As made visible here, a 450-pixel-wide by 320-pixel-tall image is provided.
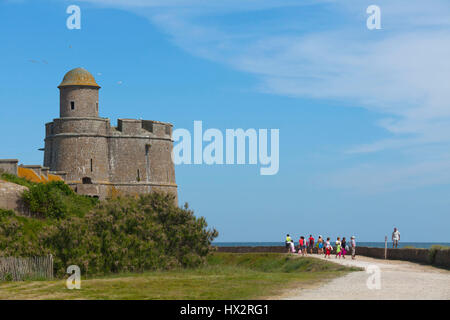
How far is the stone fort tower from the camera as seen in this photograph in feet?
184

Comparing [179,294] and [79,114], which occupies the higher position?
[79,114]

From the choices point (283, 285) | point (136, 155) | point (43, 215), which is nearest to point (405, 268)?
point (283, 285)

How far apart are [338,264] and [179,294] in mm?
13315

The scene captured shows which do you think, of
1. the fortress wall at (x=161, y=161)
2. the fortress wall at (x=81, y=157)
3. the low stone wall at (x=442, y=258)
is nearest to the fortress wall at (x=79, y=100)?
the fortress wall at (x=81, y=157)

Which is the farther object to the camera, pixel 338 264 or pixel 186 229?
pixel 186 229

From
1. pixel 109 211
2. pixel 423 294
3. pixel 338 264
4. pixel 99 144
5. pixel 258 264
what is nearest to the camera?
pixel 423 294

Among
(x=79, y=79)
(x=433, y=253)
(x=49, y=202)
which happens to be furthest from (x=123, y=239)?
(x=79, y=79)

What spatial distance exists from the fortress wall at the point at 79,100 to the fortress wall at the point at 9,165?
906cm

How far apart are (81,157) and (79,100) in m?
4.76

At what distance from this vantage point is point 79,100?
5688 cm

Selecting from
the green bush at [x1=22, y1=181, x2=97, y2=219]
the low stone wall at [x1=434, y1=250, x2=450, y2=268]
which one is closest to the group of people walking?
the low stone wall at [x1=434, y1=250, x2=450, y2=268]

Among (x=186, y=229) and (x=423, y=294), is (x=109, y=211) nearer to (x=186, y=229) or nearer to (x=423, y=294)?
(x=186, y=229)

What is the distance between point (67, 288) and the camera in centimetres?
2059

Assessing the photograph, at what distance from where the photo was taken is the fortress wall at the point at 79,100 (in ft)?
187
